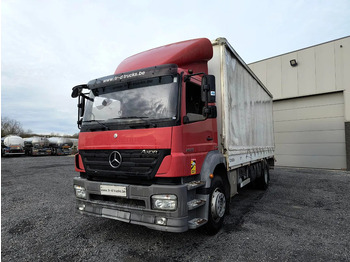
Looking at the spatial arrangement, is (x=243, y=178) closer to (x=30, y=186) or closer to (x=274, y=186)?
(x=274, y=186)

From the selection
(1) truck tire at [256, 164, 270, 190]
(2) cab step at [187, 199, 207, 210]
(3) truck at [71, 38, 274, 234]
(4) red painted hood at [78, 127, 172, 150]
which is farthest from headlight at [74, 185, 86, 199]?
(1) truck tire at [256, 164, 270, 190]

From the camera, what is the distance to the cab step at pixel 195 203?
112 inches

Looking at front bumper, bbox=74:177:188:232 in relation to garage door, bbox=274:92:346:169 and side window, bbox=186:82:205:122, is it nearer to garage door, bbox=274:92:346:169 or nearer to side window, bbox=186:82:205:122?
side window, bbox=186:82:205:122

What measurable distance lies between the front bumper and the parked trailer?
26.1m

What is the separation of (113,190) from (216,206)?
1.60 m

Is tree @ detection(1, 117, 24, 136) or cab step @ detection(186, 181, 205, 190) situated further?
tree @ detection(1, 117, 24, 136)

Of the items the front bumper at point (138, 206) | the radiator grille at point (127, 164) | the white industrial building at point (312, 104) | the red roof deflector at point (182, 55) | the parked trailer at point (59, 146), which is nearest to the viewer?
the front bumper at point (138, 206)

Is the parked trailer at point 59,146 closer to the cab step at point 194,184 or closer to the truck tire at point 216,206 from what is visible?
the truck tire at point 216,206

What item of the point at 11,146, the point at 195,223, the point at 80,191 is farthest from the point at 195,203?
the point at 11,146

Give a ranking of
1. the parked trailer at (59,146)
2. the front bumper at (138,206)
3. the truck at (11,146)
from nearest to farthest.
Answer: the front bumper at (138,206) < the truck at (11,146) < the parked trailer at (59,146)

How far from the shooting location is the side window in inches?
123

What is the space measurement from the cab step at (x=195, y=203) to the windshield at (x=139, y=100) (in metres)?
1.19

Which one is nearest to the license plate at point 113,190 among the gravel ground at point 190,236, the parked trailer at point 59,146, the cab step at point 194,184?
the gravel ground at point 190,236

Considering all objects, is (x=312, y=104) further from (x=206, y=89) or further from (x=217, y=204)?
(x=206, y=89)
